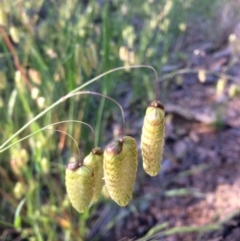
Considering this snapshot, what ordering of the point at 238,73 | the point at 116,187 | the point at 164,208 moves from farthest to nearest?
the point at 238,73 < the point at 164,208 < the point at 116,187

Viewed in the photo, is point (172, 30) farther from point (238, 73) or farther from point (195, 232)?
point (195, 232)

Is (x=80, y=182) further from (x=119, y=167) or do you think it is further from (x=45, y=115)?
(x=45, y=115)

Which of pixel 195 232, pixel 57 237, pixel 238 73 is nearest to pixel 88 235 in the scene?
pixel 57 237

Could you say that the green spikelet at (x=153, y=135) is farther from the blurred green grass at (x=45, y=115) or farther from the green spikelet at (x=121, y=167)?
the blurred green grass at (x=45, y=115)

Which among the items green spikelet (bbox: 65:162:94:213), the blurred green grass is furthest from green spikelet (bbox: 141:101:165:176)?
the blurred green grass

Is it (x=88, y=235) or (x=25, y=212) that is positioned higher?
(x=25, y=212)

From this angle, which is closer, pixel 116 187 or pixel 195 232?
pixel 116 187

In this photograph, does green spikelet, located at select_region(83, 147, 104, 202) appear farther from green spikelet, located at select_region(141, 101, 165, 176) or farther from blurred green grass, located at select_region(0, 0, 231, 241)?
blurred green grass, located at select_region(0, 0, 231, 241)

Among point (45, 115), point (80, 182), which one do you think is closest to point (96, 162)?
point (80, 182)
